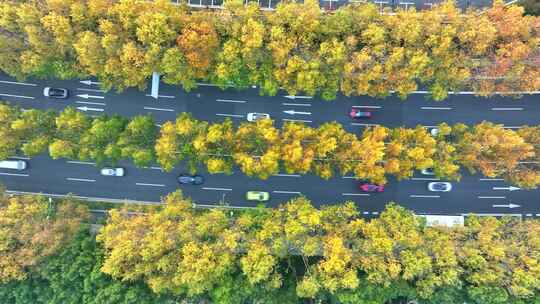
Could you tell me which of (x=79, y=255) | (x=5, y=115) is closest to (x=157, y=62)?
(x=5, y=115)

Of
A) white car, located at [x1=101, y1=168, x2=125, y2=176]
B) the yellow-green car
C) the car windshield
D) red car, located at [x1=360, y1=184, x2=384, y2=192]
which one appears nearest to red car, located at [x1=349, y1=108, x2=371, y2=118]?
red car, located at [x1=360, y1=184, x2=384, y2=192]

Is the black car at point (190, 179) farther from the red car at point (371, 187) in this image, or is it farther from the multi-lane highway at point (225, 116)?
the red car at point (371, 187)

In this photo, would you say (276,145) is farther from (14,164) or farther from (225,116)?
(14,164)

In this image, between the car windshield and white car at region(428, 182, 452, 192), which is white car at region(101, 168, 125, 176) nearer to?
the car windshield

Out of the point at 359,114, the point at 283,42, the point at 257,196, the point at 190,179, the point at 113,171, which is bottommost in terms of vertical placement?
the point at 257,196

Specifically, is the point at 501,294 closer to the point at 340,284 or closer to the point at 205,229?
the point at 340,284

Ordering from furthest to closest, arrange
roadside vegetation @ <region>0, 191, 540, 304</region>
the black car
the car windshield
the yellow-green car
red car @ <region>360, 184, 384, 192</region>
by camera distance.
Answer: the yellow-green car, red car @ <region>360, 184, 384, 192</region>, the black car, the car windshield, roadside vegetation @ <region>0, 191, 540, 304</region>

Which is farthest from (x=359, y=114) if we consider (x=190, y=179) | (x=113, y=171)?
(x=113, y=171)
